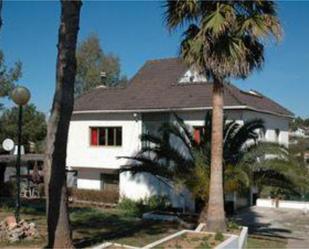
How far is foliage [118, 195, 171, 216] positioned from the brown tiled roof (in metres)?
4.94

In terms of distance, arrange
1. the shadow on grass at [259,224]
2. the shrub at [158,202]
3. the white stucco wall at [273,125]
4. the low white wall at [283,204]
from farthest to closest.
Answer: the white stucco wall at [273,125] → the low white wall at [283,204] → the shrub at [158,202] → the shadow on grass at [259,224]

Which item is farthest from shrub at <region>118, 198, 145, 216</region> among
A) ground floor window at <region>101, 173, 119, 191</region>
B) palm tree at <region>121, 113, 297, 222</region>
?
palm tree at <region>121, 113, 297, 222</region>

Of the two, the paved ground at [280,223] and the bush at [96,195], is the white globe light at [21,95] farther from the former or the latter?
the bush at [96,195]

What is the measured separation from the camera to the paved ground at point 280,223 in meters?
19.8

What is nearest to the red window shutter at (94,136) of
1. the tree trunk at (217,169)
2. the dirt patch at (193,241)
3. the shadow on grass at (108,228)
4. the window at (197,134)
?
the window at (197,134)

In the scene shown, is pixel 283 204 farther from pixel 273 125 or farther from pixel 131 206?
pixel 131 206

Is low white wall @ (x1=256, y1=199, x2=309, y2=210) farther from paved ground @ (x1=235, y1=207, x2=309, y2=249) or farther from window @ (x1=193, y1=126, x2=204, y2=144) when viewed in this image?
window @ (x1=193, y1=126, x2=204, y2=144)

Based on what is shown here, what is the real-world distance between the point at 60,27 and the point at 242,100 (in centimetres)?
1768

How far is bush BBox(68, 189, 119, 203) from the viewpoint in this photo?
1225 inches

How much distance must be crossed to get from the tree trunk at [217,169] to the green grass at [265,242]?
4.28 feet

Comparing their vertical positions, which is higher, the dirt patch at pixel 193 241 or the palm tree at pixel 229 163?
the palm tree at pixel 229 163

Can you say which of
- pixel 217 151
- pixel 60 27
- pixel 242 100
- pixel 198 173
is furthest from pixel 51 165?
pixel 242 100

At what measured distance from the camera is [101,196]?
31281 mm

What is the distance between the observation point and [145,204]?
28594 mm
